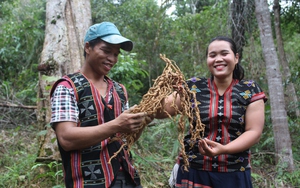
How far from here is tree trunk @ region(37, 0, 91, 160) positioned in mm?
3311

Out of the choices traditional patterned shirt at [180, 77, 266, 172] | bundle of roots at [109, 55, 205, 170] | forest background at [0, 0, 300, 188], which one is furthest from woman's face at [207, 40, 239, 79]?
forest background at [0, 0, 300, 188]

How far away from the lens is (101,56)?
1597 millimetres

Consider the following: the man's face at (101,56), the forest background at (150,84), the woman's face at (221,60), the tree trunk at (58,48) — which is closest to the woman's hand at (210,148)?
the forest background at (150,84)

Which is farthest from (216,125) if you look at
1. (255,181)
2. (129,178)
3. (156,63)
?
(156,63)

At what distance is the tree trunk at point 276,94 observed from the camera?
12.7 ft

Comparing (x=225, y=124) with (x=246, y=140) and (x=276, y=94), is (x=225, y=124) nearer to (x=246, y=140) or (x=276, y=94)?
(x=246, y=140)

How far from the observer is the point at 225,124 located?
168 centimetres

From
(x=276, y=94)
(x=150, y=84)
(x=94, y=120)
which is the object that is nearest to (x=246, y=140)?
(x=94, y=120)

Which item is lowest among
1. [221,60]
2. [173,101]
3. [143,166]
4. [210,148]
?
[143,166]

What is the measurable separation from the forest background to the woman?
244 millimetres

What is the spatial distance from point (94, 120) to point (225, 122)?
0.73m

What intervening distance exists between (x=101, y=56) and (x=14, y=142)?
356cm

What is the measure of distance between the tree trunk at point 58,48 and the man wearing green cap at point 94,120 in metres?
1.80

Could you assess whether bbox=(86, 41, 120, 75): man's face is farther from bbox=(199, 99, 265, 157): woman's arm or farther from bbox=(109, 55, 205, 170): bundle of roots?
bbox=(199, 99, 265, 157): woman's arm
